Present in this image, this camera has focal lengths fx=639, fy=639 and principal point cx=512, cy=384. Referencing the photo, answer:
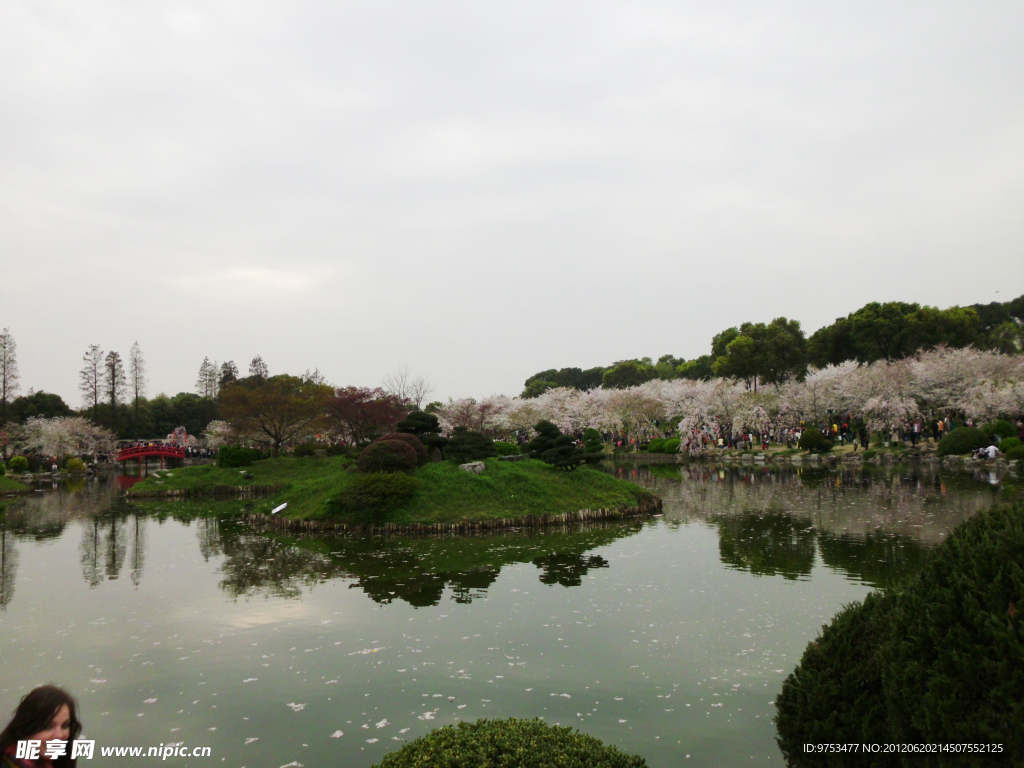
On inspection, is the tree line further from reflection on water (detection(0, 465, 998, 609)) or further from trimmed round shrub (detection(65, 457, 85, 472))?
trimmed round shrub (detection(65, 457, 85, 472))

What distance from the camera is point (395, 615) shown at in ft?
34.5

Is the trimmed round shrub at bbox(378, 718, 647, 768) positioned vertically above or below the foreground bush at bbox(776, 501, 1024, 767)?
below

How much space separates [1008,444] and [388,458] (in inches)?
1185

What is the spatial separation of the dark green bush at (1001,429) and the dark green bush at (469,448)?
28.4 meters

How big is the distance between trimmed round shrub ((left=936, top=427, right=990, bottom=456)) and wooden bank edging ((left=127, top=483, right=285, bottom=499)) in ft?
118

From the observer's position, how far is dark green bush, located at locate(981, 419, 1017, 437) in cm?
3369

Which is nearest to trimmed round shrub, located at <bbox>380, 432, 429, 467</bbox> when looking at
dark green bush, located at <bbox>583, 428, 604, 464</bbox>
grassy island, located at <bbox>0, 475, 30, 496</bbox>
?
dark green bush, located at <bbox>583, 428, 604, 464</bbox>

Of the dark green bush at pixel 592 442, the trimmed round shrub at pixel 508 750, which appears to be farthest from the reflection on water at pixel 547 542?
the dark green bush at pixel 592 442

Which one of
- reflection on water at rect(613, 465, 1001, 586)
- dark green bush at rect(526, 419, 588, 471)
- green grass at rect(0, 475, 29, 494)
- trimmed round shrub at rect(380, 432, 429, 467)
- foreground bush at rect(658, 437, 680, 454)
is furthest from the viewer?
foreground bush at rect(658, 437, 680, 454)

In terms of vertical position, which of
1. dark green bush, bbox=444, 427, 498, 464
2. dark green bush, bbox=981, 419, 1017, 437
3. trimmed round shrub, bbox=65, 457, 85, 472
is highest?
dark green bush, bbox=444, 427, 498, 464

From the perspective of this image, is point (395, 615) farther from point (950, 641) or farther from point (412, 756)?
point (950, 641)

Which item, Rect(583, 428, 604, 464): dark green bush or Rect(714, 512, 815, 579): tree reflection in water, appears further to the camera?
Rect(583, 428, 604, 464): dark green bush

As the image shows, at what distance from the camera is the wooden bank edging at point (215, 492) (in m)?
32.8

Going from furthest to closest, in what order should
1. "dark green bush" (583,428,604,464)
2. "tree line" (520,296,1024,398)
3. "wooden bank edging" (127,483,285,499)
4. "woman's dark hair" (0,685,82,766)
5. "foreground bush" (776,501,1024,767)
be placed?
"tree line" (520,296,1024,398) → "dark green bush" (583,428,604,464) → "wooden bank edging" (127,483,285,499) → "foreground bush" (776,501,1024,767) → "woman's dark hair" (0,685,82,766)
